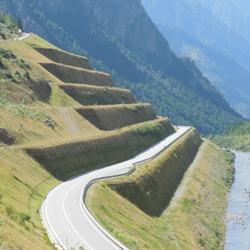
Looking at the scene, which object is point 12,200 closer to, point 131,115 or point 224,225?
point 224,225

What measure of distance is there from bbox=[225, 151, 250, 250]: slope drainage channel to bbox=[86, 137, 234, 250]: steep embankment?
49.2 inches

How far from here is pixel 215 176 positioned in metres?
81.2

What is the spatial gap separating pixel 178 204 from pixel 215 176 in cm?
3133

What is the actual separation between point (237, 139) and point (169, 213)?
390 feet

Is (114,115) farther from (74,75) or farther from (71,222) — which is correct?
(71,222)

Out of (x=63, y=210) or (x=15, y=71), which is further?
(x=15, y=71)

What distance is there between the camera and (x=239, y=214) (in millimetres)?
57125

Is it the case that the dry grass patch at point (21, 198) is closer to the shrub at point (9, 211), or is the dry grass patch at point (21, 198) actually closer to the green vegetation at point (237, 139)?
the shrub at point (9, 211)

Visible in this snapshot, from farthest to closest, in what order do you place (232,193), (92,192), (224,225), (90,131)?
(232,193)
(90,131)
(224,225)
(92,192)

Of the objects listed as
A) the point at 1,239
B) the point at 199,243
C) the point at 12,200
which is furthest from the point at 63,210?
the point at 199,243

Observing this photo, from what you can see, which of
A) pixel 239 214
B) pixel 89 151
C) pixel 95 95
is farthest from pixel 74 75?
pixel 239 214

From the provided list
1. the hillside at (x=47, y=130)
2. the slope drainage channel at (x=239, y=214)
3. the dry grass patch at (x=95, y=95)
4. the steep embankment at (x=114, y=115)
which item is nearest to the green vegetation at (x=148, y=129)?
the hillside at (x=47, y=130)

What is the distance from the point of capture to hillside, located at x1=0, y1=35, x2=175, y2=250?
2727 cm

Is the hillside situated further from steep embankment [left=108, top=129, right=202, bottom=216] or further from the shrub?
steep embankment [left=108, top=129, right=202, bottom=216]
